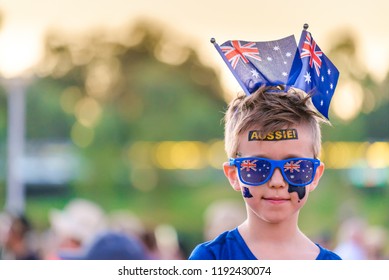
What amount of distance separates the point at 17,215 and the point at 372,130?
2336 cm

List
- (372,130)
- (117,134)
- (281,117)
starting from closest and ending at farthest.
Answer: (281,117) < (372,130) < (117,134)

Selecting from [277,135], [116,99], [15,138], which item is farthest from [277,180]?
[116,99]

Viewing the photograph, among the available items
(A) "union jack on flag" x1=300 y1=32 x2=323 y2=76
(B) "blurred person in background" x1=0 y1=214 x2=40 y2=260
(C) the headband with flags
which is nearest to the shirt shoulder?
(C) the headband with flags

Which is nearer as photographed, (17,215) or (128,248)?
(128,248)

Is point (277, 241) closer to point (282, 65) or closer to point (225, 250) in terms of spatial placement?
point (225, 250)

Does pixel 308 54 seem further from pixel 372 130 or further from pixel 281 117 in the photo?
pixel 372 130

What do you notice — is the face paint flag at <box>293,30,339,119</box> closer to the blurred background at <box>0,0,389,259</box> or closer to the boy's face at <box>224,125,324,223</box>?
the boy's face at <box>224,125,324,223</box>

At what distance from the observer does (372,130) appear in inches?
1194

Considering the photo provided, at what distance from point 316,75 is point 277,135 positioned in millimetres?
204

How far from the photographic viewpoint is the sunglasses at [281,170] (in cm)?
245

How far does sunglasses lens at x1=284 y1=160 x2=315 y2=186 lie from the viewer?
8.04ft

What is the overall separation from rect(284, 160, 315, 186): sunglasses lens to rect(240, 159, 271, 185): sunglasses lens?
5cm

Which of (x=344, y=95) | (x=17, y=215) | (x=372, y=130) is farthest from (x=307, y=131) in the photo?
(x=372, y=130)

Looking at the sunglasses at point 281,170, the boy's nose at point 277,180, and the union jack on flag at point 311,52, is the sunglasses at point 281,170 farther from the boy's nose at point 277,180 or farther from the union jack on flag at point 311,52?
the union jack on flag at point 311,52
